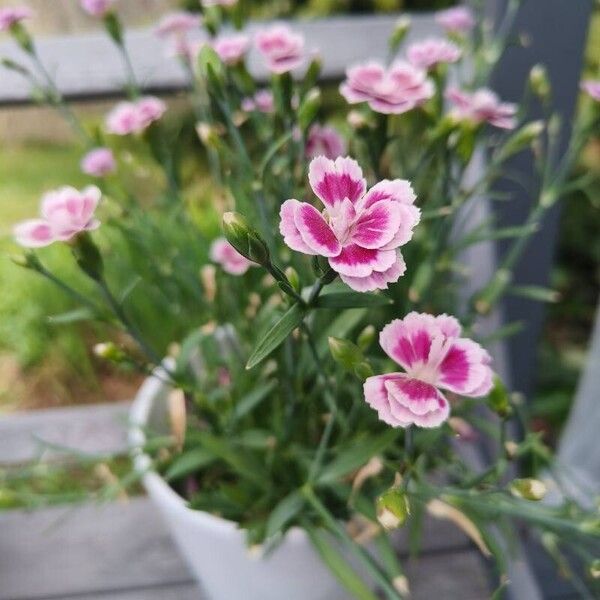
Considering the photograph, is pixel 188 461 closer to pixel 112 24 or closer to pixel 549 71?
pixel 112 24

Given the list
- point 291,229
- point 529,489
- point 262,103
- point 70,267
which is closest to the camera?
point 291,229

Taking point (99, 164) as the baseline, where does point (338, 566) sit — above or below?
below

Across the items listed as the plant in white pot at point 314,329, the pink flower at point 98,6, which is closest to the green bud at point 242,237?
the plant in white pot at point 314,329

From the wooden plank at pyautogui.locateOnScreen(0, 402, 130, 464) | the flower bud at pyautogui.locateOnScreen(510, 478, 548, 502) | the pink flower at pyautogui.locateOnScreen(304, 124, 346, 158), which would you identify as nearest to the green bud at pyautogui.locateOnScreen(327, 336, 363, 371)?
the flower bud at pyautogui.locateOnScreen(510, 478, 548, 502)

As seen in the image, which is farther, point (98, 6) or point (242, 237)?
point (98, 6)

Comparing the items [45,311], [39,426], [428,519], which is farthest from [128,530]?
[45,311]

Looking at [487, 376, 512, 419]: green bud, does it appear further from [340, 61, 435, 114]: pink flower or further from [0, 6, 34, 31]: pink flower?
[0, 6, 34, 31]: pink flower

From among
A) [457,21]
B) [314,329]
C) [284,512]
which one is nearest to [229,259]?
[314,329]

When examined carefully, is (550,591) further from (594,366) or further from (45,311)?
(45,311)
